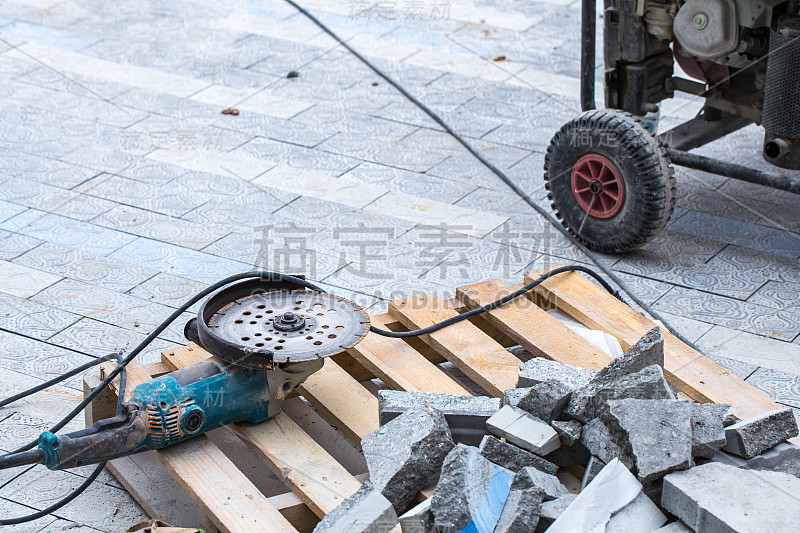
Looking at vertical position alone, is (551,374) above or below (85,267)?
above

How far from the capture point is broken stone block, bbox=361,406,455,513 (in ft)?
8.24

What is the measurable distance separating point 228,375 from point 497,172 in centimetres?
274

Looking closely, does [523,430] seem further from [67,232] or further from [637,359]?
[67,232]

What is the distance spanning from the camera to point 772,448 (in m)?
2.62

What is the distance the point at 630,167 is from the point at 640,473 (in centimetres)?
212

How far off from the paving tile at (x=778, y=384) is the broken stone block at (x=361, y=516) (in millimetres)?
1769

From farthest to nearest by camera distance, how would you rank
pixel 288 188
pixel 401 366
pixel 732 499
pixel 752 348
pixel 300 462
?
pixel 288 188, pixel 752 348, pixel 401 366, pixel 300 462, pixel 732 499

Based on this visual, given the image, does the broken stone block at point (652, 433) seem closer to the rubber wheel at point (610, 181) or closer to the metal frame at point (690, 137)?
the rubber wheel at point (610, 181)

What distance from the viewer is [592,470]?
2.53 m

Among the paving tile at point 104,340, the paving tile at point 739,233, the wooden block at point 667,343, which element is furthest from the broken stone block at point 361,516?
the paving tile at point 739,233

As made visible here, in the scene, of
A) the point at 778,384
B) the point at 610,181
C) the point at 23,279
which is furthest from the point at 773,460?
the point at 23,279

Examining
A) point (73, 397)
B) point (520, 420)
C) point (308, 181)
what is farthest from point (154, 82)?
point (520, 420)

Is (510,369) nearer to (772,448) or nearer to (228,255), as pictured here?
(772,448)

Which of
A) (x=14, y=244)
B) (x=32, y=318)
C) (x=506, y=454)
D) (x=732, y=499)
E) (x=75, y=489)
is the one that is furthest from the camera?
(x=14, y=244)
